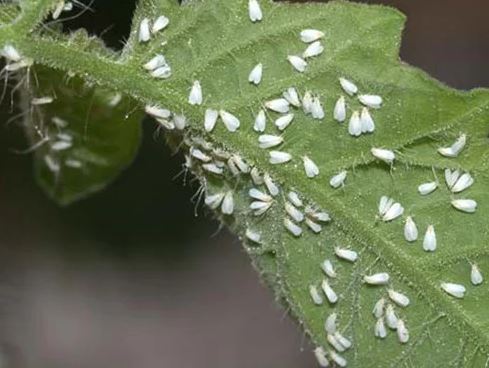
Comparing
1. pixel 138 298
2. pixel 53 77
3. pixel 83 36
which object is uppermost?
pixel 83 36

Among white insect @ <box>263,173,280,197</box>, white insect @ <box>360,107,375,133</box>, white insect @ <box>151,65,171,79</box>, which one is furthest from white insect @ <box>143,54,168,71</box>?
white insect @ <box>360,107,375,133</box>

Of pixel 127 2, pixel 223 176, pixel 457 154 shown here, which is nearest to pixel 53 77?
pixel 223 176

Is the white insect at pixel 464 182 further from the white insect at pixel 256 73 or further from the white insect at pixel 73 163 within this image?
the white insect at pixel 73 163

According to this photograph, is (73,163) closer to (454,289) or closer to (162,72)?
(162,72)

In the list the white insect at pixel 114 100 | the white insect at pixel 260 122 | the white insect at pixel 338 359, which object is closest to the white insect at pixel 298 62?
the white insect at pixel 260 122

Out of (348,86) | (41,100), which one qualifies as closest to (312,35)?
(348,86)

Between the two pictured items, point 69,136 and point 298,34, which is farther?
point 69,136

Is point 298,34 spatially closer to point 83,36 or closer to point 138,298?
point 83,36
